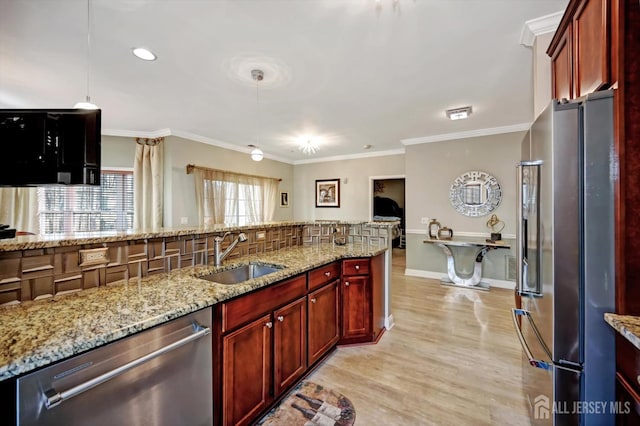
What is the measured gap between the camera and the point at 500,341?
274cm

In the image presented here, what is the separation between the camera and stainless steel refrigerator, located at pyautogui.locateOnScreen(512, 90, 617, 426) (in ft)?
3.45

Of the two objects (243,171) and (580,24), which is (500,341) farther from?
(243,171)

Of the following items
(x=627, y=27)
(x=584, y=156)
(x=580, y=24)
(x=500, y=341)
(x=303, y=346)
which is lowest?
(x=500, y=341)

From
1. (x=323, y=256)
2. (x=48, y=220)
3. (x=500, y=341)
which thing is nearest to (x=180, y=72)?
(x=323, y=256)

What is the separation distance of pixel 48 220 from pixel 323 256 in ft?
15.4

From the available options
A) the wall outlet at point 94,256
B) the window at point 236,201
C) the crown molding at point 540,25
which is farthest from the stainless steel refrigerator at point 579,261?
the window at point 236,201

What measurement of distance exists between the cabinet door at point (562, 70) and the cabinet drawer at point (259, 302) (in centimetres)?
204

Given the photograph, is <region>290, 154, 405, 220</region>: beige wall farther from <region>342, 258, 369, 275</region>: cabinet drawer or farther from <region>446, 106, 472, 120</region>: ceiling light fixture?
<region>342, 258, 369, 275</region>: cabinet drawer

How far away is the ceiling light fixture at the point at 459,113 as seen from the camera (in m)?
3.56

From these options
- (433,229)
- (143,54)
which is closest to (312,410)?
(143,54)

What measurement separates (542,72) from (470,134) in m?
2.95

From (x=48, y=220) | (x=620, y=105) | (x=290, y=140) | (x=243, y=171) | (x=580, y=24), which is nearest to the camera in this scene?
(x=620, y=105)

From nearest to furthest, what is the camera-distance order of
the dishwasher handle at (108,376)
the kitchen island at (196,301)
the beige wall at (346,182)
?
1. the dishwasher handle at (108,376)
2. the kitchen island at (196,301)
3. the beige wall at (346,182)

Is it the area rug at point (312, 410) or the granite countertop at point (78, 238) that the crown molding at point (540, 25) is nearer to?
the granite countertop at point (78, 238)
